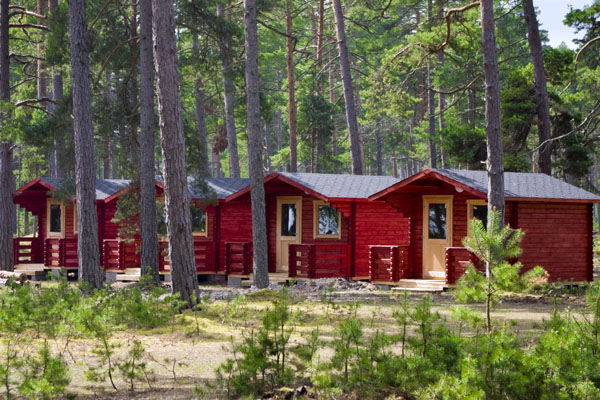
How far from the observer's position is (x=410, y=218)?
2030cm

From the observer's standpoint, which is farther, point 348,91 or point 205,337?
point 348,91

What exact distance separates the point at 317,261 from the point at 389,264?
2411mm

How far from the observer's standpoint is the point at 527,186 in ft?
63.6

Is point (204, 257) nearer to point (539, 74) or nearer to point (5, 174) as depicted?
point (5, 174)

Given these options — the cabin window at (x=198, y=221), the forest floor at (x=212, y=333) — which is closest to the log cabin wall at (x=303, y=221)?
the cabin window at (x=198, y=221)

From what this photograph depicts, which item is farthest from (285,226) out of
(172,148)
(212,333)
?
(212,333)

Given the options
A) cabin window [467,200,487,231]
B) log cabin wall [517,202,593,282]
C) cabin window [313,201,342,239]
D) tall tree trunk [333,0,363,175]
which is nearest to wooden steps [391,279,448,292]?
cabin window [467,200,487,231]

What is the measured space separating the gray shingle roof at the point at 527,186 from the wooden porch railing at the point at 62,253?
41.7 ft

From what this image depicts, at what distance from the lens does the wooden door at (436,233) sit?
64.4ft

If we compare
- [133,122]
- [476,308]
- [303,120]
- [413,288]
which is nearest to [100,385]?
[476,308]

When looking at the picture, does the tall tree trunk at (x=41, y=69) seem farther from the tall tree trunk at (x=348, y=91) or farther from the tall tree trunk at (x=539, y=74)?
the tall tree trunk at (x=539, y=74)

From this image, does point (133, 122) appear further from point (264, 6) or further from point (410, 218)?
point (410, 218)

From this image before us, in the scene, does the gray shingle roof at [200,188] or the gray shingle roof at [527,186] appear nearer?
the gray shingle roof at [527,186]

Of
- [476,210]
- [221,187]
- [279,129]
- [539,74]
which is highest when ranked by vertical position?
[279,129]
